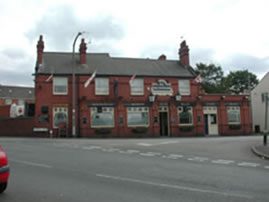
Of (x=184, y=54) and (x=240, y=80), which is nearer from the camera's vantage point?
(x=184, y=54)

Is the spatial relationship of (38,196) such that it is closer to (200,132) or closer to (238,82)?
(200,132)

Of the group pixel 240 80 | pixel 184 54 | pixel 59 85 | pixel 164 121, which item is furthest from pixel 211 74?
pixel 59 85

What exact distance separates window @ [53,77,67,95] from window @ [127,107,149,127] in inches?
267

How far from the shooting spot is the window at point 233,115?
116ft

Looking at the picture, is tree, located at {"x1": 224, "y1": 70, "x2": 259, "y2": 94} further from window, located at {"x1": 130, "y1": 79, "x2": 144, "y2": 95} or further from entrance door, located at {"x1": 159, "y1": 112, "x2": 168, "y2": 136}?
window, located at {"x1": 130, "y1": 79, "x2": 144, "y2": 95}

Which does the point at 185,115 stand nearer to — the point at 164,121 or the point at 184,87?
the point at 164,121

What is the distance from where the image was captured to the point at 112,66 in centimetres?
3478

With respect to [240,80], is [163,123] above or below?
below

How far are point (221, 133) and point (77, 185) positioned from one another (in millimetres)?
28745

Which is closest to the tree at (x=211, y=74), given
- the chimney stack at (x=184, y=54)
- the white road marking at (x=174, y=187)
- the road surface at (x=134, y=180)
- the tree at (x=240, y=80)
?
the tree at (x=240, y=80)

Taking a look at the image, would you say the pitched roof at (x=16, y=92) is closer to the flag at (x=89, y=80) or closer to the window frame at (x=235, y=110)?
the flag at (x=89, y=80)

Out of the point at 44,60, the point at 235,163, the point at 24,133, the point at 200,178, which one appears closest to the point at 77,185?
the point at 200,178

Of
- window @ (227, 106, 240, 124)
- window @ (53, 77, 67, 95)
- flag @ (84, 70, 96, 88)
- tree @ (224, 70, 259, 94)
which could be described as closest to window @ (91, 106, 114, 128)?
flag @ (84, 70, 96, 88)

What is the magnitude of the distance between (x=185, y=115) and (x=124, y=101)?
6.87 m
